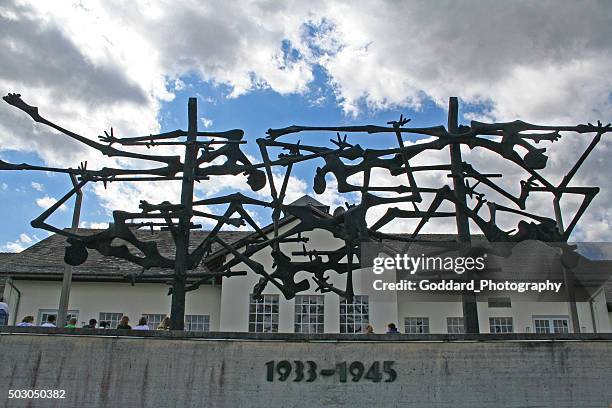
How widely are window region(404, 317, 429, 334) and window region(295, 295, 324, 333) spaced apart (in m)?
3.35

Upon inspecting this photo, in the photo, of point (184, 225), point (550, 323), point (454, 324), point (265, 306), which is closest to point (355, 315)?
point (265, 306)

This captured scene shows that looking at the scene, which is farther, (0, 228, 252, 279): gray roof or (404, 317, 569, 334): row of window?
(404, 317, 569, 334): row of window

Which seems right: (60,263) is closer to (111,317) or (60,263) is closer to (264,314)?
(111,317)

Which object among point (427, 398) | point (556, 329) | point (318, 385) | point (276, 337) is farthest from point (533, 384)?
point (556, 329)

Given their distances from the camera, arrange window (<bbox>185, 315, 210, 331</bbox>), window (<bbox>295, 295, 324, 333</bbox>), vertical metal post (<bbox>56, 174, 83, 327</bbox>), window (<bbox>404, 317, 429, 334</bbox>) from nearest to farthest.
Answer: vertical metal post (<bbox>56, 174, 83, 327</bbox>) < window (<bbox>295, 295, 324, 333</bbox>) < window (<bbox>404, 317, 429, 334</bbox>) < window (<bbox>185, 315, 210, 331</bbox>)

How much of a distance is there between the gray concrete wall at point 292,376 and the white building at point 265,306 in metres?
14.7

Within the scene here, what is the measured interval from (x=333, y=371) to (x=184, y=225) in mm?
3065

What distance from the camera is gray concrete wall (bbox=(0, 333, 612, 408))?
7395 mm

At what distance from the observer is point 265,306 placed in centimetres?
2272

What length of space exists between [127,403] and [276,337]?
1.91 m

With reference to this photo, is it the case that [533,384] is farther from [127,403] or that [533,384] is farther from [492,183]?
[127,403]

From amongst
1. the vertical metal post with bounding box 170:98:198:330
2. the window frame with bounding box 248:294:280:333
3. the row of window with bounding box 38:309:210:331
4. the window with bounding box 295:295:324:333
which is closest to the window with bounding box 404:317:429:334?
the window with bounding box 295:295:324:333

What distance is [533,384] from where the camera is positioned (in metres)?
7.51

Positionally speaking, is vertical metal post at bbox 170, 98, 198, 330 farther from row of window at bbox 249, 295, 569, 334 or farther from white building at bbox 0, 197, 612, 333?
row of window at bbox 249, 295, 569, 334
